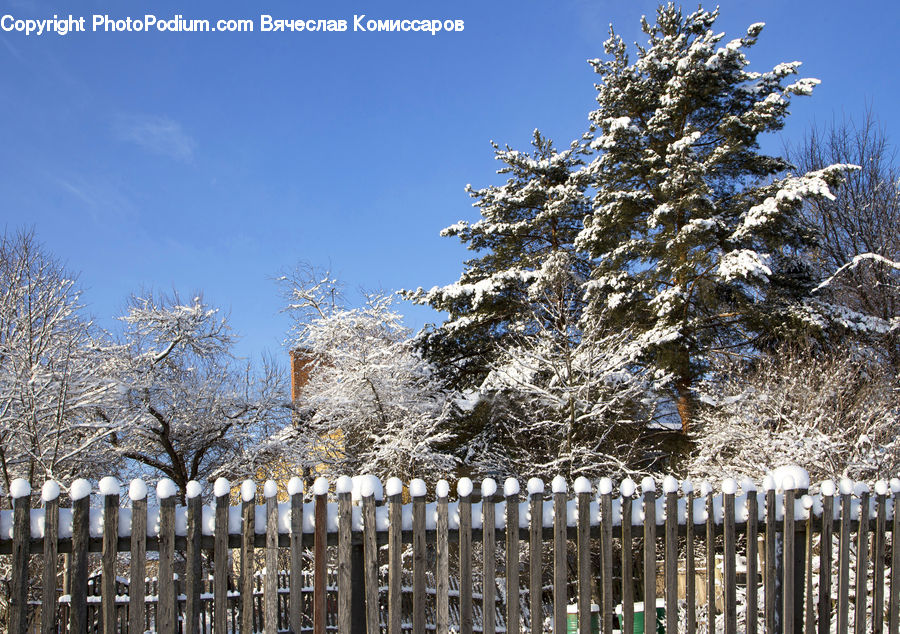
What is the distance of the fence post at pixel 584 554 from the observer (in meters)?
4.14

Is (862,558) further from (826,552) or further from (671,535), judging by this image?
(671,535)

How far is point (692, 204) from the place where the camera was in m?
17.0

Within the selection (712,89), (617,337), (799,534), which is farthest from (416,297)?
(799,534)

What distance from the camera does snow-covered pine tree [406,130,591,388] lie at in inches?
778

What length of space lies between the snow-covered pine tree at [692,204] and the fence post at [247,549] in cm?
1341

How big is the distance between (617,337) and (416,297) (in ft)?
24.0

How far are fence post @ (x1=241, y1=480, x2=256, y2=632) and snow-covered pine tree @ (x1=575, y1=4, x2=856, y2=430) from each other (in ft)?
44.0

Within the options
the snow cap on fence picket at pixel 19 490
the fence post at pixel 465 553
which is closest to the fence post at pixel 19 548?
the snow cap on fence picket at pixel 19 490

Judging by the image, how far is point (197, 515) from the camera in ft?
12.3

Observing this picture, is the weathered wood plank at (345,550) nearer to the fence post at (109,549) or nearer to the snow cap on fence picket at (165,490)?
the snow cap on fence picket at (165,490)

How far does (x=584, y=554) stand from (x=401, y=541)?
3.83 feet

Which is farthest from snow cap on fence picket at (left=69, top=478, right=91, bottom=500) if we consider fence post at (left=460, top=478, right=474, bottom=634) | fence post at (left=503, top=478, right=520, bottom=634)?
fence post at (left=503, top=478, right=520, bottom=634)

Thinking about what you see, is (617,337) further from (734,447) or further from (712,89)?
(712,89)

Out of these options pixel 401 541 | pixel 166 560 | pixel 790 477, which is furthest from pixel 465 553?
pixel 790 477
